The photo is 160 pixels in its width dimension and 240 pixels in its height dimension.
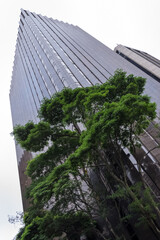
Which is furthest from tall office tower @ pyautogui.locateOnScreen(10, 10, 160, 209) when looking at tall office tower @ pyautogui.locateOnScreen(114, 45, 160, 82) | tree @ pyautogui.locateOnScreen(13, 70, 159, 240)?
tree @ pyautogui.locateOnScreen(13, 70, 159, 240)

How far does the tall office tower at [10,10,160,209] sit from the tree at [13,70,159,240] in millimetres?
10587

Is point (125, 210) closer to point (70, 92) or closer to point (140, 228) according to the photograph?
point (140, 228)

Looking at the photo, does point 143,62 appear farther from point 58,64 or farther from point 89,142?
point 89,142

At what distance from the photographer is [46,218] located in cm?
1094

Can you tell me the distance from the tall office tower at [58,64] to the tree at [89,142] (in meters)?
10.6

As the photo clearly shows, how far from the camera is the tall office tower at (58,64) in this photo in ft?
93.4

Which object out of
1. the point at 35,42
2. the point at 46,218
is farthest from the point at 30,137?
the point at 35,42

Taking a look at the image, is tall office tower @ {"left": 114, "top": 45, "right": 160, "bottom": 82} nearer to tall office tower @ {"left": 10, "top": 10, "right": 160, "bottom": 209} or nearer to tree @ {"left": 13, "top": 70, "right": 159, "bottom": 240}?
tall office tower @ {"left": 10, "top": 10, "right": 160, "bottom": 209}

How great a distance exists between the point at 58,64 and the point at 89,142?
2525 cm

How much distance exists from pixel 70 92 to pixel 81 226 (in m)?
8.20

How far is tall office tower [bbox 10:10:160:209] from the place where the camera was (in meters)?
28.5

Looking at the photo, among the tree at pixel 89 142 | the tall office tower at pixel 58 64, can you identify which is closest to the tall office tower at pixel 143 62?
the tall office tower at pixel 58 64

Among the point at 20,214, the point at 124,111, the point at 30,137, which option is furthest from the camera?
the point at 20,214

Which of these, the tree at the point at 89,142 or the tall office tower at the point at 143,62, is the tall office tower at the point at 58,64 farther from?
the tree at the point at 89,142
